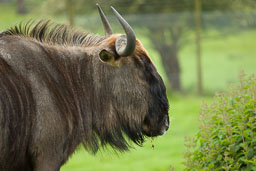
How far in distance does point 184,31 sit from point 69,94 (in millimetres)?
10122

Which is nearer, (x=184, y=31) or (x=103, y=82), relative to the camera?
(x=103, y=82)

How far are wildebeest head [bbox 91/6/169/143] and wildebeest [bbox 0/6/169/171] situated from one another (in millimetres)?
10

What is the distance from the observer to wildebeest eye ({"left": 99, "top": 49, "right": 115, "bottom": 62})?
4.99 meters

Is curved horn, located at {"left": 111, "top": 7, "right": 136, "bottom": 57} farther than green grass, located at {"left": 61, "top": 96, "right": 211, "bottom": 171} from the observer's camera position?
No

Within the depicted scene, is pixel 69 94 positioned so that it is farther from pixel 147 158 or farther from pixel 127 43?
pixel 147 158

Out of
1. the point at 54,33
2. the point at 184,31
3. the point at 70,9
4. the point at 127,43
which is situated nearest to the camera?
the point at 127,43

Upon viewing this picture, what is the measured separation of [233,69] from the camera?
49.3 feet

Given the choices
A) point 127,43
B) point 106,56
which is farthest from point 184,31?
Result: point 127,43

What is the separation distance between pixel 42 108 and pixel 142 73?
1147 mm

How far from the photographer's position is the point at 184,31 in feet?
48.0

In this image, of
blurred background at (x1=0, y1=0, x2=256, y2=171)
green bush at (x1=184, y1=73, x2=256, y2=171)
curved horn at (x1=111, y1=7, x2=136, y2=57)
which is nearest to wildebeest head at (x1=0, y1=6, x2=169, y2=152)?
curved horn at (x1=111, y1=7, x2=136, y2=57)

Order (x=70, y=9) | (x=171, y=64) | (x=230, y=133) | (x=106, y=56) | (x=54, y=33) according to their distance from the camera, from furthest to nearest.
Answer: (x=171, y=64)
(x=70, y=9)
(x=54, y=33)
(x=106, y=56)
(x=230, y=133)

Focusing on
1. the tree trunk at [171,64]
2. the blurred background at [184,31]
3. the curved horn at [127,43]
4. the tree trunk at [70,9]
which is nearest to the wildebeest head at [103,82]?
the curved horn at [127,43]

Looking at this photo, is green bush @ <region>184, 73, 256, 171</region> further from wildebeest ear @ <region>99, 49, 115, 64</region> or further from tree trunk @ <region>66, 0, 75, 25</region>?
tree trunk @ <region>66, 0, 75, 25</region>
